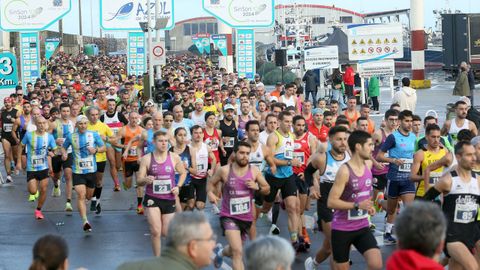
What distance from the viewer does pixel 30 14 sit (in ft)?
112

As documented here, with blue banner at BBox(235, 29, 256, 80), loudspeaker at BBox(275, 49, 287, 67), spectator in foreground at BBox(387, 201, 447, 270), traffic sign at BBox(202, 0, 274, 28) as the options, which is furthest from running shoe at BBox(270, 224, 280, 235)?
loudspeaker at BBox(275, 49, 287, 67)

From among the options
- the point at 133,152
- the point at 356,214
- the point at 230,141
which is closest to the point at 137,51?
the point at 230,141

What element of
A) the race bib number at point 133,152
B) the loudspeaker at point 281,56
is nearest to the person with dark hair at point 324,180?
the race bib number at point 133,152

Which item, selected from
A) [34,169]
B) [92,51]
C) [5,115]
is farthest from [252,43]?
[92,51]

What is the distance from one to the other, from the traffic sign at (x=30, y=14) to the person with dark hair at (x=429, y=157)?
24254 mm

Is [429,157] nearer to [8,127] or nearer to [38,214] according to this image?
[38,214]

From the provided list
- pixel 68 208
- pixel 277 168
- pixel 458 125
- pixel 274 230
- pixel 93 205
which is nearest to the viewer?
pixel 277 168

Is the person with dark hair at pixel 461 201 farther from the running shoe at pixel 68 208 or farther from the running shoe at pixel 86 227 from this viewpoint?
the running shoe at pixel 68 208

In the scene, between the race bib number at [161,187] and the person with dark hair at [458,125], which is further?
the person with dark hair at [458,125]

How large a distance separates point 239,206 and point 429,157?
234cm

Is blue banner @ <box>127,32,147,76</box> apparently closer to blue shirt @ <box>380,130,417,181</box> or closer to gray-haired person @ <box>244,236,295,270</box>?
blue shirt @ <box>380,130,417,181</box>

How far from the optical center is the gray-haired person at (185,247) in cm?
509

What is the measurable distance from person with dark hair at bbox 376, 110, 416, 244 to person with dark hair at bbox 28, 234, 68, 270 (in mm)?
7484

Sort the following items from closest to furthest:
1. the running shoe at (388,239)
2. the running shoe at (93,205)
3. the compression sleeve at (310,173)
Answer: the compression sleeve at (310,173) → the running shoe at (388,239) → the running shoe at (93,205)
